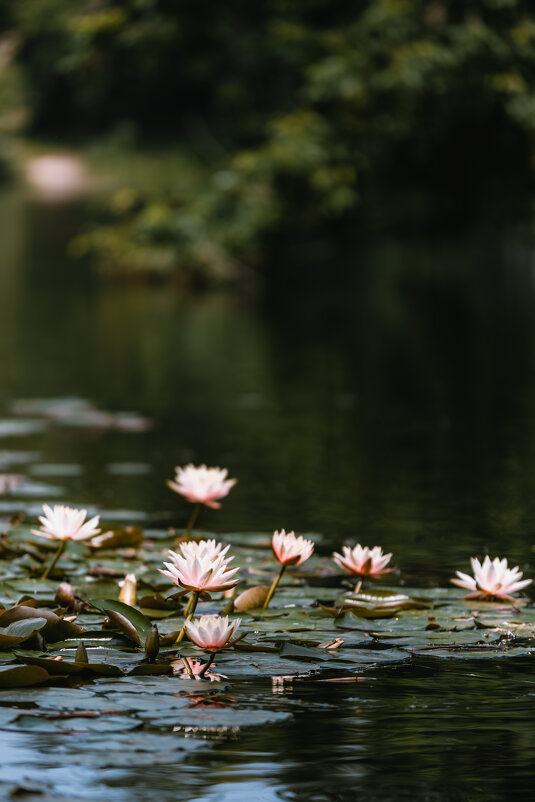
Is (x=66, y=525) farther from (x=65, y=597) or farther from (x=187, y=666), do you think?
(x=187, y=666)

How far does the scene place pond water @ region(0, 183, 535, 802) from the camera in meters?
1.82

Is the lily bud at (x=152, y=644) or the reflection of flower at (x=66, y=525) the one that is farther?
the reflection of flower at (x=66, y=525)

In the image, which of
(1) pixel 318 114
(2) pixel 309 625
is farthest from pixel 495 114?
(2) pixel 309 625

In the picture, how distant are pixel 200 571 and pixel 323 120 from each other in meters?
18.5

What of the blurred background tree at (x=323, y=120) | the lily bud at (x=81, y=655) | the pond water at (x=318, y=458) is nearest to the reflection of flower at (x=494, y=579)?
the pond water at (x=318, y=458)

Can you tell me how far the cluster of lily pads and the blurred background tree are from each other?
16.0 metres

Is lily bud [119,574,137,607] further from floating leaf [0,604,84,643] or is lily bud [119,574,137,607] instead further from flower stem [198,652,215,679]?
flower stem [198,652,215,679]

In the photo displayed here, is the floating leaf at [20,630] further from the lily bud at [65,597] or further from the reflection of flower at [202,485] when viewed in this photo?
the reflection of flower at [202,485]

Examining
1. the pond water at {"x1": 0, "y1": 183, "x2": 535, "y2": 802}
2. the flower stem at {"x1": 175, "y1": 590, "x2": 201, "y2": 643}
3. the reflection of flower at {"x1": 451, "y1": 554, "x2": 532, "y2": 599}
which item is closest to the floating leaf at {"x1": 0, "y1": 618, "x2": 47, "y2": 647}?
the flower stem at {"x1": 175, "y1": 590, "x2": 201, "y2": 643}

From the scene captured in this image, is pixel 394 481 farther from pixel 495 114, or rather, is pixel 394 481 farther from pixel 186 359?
pixel 495 114

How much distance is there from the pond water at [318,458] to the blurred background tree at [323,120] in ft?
8.08

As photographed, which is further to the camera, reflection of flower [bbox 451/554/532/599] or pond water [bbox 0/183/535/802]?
reflection of flower [bbox 451/554/532/599]

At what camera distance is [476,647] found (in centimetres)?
248

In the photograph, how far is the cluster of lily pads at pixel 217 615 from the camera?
2.28 metres
